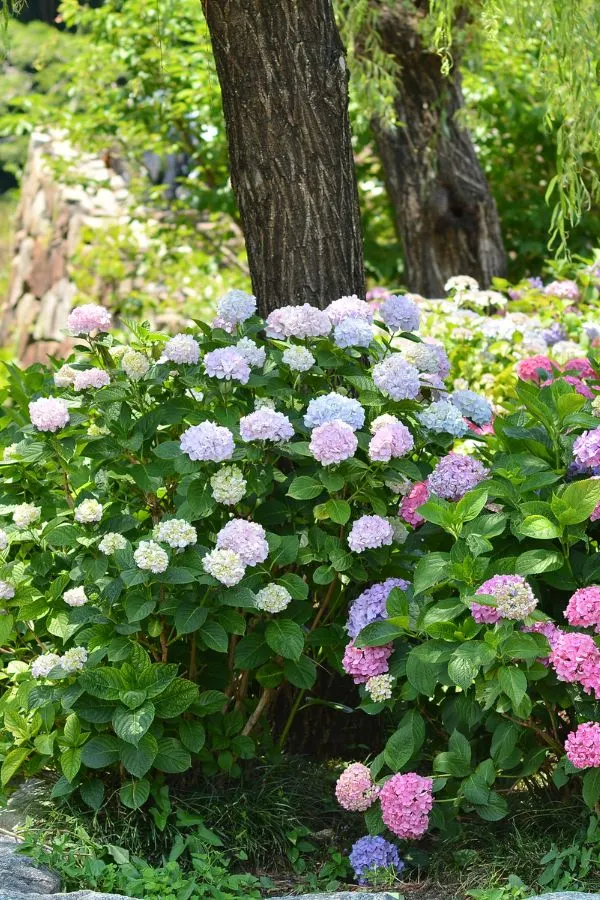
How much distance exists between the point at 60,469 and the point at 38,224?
28.7ft

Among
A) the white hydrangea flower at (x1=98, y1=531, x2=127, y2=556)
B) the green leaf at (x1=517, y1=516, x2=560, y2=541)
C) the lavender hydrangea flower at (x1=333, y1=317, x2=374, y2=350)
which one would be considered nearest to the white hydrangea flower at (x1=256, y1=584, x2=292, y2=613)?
the white hydrangea flower at (x1=98, y1=531, x2=127, y2=556)

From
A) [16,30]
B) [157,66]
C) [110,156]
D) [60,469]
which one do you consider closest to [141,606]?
[60,469]

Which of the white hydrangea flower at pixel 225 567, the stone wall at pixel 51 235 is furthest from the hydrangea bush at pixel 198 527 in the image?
the stone wall at pixel 51 235

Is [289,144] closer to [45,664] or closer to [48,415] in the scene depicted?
[48,415]

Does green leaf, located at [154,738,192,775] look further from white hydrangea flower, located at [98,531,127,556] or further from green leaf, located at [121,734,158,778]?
white hydrangea flower, located at [98,531,127,556]

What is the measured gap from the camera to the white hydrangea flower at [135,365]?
3.00m

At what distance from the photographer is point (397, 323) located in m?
3.23

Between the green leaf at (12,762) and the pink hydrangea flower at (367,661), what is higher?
the pink hydrangea flower at (367,661)

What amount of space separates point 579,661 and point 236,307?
1315mm

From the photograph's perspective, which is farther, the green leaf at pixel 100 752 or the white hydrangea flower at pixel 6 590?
the white hydrangea flower at pixel 6 590

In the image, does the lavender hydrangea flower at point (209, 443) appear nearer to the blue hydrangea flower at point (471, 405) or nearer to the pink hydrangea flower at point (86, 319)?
the pink hydrangea flower at point (86, 319)

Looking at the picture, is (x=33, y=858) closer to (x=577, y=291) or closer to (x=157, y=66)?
(x=577, y=291)

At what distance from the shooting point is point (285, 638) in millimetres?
2828

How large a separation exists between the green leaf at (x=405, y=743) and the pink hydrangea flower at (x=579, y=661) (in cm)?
40
